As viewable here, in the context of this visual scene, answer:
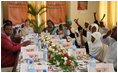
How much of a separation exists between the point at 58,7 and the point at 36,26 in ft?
4.37

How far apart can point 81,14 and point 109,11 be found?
133 cm

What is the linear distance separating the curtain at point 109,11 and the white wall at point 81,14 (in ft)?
1.18

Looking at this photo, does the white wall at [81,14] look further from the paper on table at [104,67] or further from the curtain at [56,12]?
the paper on table at [104,67]

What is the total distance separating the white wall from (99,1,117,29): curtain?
1.18 feet

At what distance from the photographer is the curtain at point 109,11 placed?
6586 millimetres

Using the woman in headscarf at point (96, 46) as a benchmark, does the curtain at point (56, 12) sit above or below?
above

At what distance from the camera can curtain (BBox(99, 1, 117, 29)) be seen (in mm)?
6586

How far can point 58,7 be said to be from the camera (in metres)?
7.93

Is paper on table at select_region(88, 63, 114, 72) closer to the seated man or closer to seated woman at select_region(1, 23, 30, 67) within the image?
the seated man

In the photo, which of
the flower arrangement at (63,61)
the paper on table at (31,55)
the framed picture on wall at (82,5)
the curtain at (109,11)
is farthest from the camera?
the framed picture on wall at (82,5)

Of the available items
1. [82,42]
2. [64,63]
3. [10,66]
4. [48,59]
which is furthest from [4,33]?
[82,42]

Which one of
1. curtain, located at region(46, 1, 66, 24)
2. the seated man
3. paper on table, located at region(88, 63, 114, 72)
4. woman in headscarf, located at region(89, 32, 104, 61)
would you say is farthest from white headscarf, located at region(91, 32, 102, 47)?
curtain, located at region(46, 1, 66, 24)

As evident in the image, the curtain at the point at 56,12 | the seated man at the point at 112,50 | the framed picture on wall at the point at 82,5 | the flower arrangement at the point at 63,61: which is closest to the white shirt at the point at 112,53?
the seated man at the point at 112,50

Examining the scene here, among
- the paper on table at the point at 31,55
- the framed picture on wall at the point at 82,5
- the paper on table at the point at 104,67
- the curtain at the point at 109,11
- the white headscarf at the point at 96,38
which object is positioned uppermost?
the framed picture on wall at the point at 82,5
